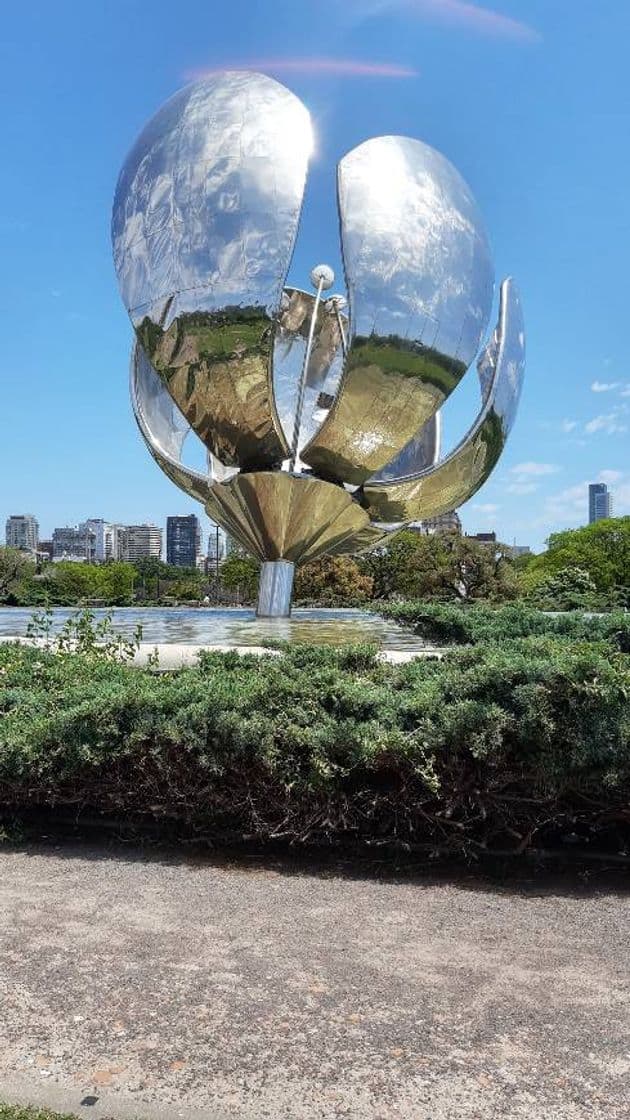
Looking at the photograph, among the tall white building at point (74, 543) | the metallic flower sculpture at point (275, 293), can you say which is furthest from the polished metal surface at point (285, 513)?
the tall white building at point (74, 543)

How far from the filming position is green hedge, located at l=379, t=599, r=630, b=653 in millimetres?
7641

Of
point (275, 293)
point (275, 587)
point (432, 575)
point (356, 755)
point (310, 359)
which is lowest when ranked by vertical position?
point (356, 755)

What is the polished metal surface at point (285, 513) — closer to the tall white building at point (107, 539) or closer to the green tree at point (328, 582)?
the green tree at point (328, 582)

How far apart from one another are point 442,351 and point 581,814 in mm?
8089

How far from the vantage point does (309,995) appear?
10.5ft

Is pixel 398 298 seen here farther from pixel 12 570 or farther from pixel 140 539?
pixel 140 539

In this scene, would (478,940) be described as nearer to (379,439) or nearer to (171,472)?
(379,439)

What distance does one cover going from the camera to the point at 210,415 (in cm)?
1149

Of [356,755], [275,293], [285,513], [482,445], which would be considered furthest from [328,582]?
[356,755]

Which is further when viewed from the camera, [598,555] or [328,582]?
[598,555]

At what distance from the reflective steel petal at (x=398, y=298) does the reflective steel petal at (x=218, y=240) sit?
864 millimetres

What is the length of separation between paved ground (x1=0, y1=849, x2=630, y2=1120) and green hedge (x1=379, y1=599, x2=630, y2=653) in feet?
11.3

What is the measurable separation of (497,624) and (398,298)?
15.9 feet

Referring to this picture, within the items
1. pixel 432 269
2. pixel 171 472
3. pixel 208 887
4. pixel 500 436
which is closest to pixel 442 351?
pixel 432 269
